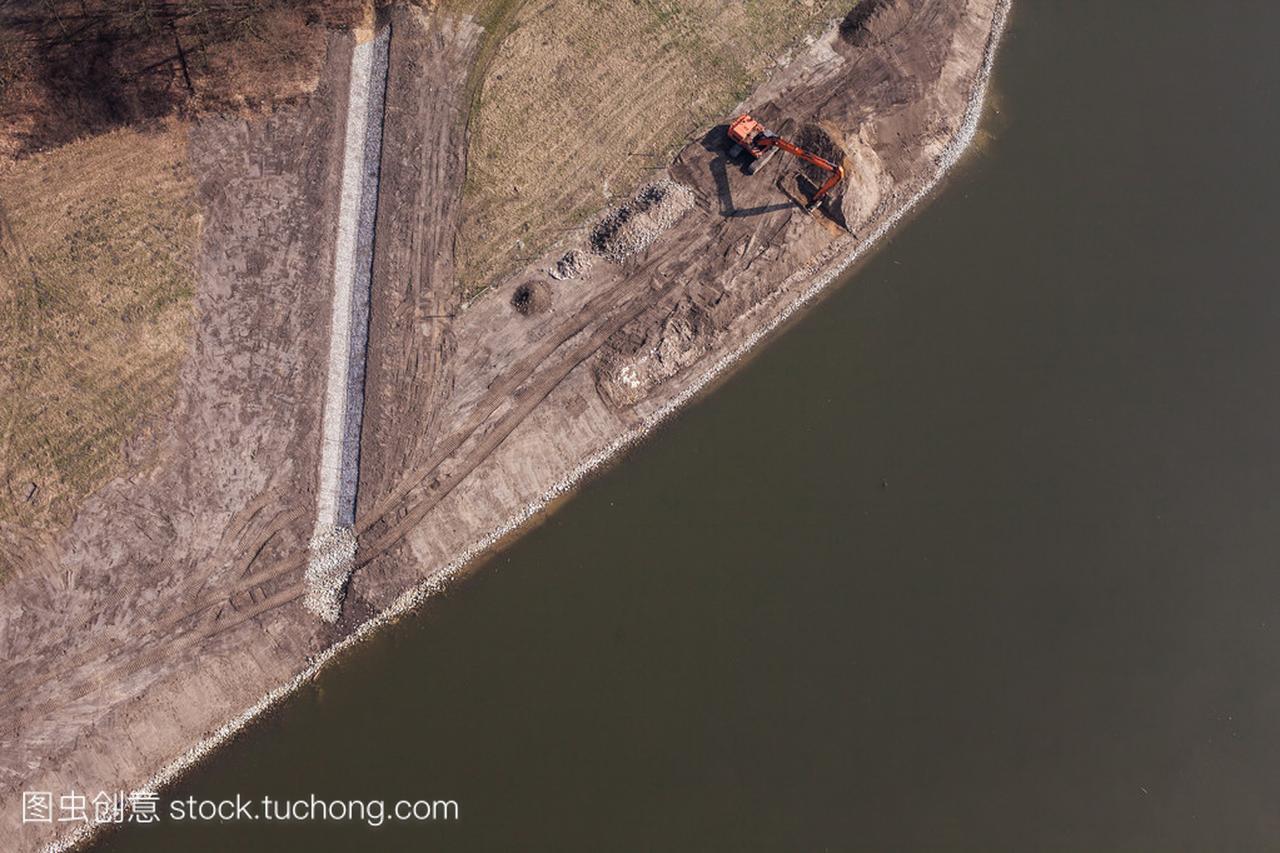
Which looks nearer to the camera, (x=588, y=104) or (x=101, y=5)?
(x=101, y=5)

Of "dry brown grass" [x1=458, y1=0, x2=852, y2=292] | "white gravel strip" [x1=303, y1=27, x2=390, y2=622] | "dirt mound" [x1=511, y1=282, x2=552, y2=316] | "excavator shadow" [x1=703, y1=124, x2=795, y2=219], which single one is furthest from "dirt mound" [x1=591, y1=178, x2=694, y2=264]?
"white gravel strip" [x1=303, y1=27, x2=390, y2=622]

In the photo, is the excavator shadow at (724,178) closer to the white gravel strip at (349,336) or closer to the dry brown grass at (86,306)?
the white gravel strip at (349,336)

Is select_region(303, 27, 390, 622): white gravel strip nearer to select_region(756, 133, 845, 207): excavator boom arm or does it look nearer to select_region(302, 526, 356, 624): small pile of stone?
select_region(302, 526, 356, 624): small pile of stone

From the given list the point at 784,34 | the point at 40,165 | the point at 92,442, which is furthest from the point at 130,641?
the point at 784,34

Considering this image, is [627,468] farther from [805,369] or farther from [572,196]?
[572,196]

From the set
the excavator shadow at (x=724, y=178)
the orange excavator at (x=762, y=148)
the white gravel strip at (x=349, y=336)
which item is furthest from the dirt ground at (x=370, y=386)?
the orange excavator at (x=762, y=148)

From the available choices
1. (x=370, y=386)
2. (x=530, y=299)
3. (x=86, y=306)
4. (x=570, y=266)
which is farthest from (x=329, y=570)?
(x=570, y=266)
